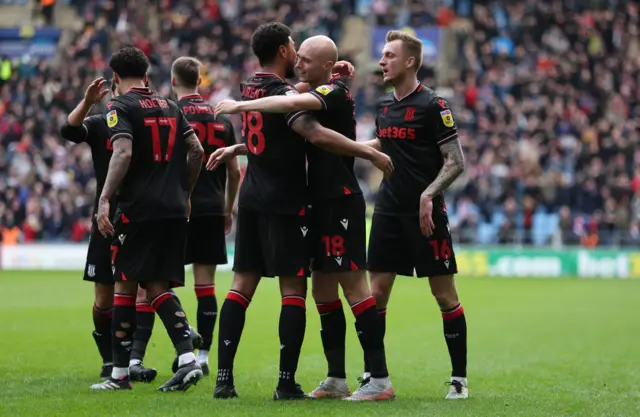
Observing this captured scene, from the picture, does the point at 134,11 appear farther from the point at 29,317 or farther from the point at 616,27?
the point at 29,317

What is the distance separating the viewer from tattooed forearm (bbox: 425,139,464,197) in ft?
25.5

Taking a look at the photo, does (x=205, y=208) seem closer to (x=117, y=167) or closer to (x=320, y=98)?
(x=117, y=167)

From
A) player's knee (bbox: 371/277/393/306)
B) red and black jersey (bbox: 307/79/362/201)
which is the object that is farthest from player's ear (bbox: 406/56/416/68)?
player's knee (bbox: 371/277/393/306)

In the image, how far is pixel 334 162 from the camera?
301 inches

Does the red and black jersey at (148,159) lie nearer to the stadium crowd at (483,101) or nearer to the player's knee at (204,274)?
the player's knee at (204,274)

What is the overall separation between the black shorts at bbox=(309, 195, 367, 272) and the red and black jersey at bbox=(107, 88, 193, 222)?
113cm

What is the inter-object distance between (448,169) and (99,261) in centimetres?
294

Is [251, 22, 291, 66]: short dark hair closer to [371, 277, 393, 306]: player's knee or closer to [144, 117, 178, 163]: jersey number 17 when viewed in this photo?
[144, 117, 178, 163]: jersey number 17

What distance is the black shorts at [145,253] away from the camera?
7.94 meters

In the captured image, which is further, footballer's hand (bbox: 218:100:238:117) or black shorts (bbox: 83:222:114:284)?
black shorts (bbox: 83:222:114:284)

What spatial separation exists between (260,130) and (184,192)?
105cm

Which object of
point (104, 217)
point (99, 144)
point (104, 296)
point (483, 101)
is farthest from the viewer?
point (483, 101)

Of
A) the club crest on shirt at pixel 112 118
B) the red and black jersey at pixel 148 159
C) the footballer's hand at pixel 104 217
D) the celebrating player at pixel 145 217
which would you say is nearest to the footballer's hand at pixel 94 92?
the celebrating player at pixel 145 217

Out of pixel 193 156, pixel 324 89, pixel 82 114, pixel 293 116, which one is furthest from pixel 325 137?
pixel 82 114
